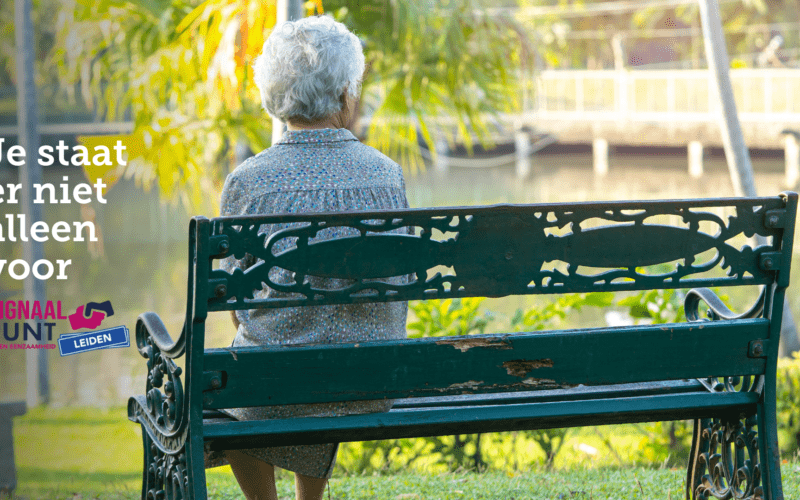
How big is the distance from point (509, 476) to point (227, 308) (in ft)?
5.75

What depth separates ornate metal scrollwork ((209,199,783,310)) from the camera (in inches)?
69.7

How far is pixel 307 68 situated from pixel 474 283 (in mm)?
586

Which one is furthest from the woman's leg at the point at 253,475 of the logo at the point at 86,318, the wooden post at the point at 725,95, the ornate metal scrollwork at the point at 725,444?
the logo at the point at 86,318

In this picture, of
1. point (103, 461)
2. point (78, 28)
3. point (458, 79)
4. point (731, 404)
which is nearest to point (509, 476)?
point (731, 404)

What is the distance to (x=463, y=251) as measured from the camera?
186 cm

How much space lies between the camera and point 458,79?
5.74 m

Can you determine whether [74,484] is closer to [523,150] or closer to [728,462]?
[728,462]

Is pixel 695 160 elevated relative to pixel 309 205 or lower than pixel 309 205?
lower

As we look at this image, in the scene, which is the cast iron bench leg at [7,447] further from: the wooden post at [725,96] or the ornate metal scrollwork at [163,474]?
the wooden post at [725,96]

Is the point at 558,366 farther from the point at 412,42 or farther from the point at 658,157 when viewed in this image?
the point at 658,157

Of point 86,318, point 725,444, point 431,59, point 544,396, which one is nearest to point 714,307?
point 725,444

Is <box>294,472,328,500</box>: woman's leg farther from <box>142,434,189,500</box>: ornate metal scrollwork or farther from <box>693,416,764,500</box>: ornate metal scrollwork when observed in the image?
<box>693,416,764,500</box>: ornate metal scrollwork

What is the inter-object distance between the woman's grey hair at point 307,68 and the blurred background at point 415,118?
4.29ft

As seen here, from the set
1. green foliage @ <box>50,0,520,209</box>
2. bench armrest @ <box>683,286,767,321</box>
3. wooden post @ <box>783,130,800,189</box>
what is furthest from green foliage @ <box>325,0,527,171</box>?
wooden post @ <box>783,130,800,189</box>
